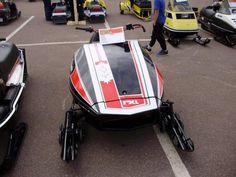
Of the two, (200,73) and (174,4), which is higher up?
(174,4)

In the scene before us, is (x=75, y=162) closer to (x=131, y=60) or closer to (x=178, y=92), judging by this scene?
(x=131, y=60)

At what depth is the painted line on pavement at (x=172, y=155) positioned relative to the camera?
3.22 metres

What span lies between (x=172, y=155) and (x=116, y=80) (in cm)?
118

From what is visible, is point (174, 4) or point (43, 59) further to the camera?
point (174, 4)

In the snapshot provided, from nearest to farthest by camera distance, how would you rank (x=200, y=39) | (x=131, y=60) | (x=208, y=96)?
1. (x=131, y=60)
2. (x=208, y=96)
3. (x=200, y=39)

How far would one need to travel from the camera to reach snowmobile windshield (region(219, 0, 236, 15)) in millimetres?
8094

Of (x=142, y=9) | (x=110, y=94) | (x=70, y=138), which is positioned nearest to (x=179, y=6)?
(x=142, y=9)

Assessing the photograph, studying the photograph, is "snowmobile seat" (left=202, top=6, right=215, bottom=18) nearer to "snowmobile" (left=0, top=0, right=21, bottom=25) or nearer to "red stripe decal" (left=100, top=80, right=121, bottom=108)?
"red stripe decal" (left=100, top=80, right=121, bottom=108)

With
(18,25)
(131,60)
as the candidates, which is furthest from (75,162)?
(18,25)

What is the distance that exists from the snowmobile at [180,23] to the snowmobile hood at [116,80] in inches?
165

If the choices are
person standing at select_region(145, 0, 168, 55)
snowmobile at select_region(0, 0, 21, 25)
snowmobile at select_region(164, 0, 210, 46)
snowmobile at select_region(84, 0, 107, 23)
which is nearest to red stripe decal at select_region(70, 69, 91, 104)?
person standing at select_region(145, 0, 168, 55)

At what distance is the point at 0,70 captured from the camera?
4105mm

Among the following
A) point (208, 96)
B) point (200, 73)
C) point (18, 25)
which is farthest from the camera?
point (18, 25)

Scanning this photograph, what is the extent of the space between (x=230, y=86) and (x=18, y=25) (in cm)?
829
